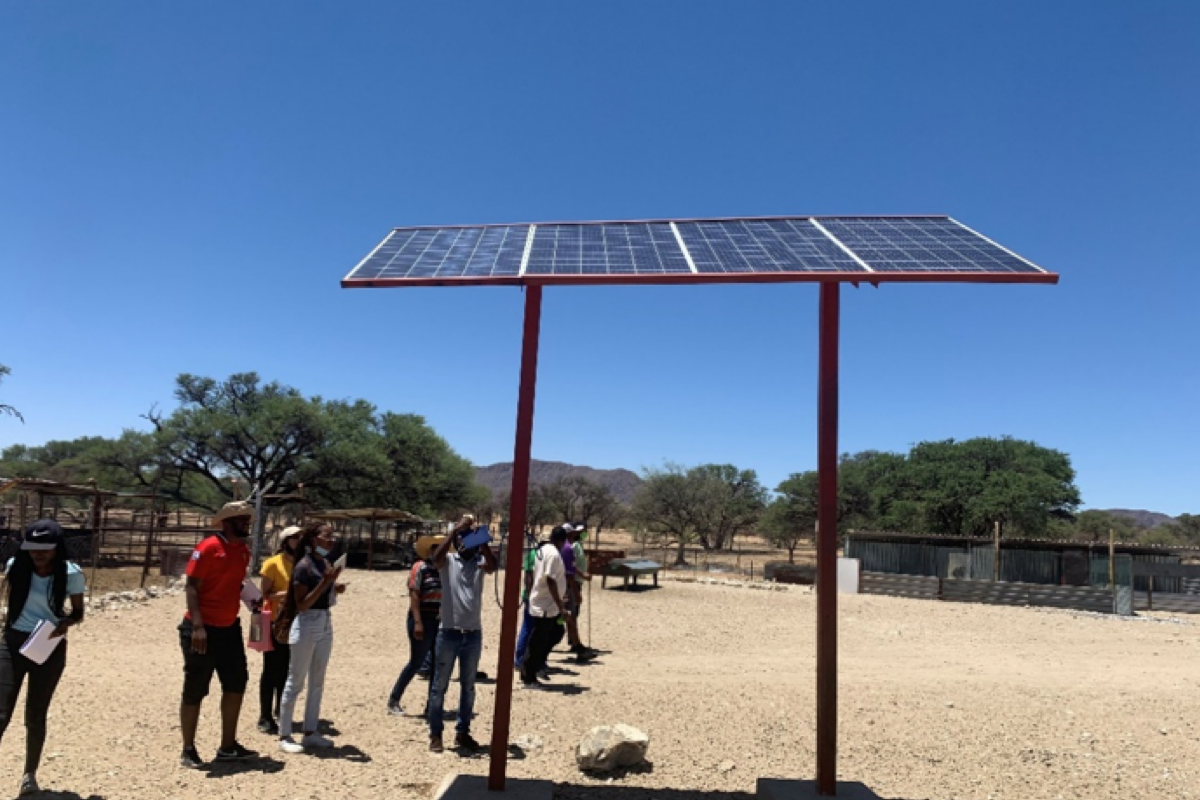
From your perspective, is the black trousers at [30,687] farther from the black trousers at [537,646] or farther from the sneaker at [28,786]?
the black trousers at [537,646]

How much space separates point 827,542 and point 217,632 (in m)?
3.79

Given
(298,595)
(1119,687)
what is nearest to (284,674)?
(298,595)

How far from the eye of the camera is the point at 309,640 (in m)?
5.72

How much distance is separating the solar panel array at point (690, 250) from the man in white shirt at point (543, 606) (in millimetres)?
3773

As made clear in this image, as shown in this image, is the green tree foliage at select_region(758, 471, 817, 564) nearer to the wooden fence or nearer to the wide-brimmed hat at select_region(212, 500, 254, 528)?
the wooden fence

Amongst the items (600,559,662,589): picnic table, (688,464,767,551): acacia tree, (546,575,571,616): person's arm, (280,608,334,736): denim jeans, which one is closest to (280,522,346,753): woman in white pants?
(280,608,334,736): denim jeans

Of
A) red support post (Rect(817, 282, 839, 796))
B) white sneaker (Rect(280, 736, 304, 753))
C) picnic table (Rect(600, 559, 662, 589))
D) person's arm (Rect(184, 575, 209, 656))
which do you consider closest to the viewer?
red support post (Rect(817, 282, 839, 796))

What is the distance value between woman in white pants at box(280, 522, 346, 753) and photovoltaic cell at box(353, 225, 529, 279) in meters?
2.31

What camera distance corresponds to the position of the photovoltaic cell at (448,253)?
4.76 m

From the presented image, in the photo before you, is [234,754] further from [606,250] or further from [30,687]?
[606,250]

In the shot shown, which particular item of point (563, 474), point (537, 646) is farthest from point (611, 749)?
point (563, 474)

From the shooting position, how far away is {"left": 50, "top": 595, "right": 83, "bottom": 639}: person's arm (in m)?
4.52

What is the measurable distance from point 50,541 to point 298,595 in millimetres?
1612

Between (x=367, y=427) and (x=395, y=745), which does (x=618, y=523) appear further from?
(x=395, y=745)
